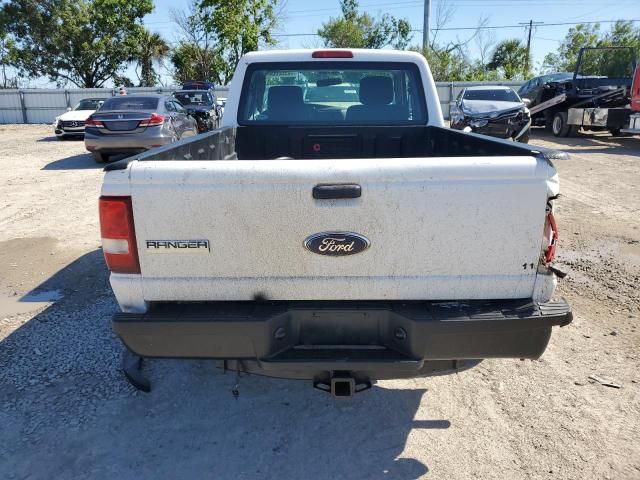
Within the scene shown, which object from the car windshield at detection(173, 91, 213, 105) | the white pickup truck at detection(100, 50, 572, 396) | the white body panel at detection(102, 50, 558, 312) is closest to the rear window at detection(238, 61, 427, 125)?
the white pickup truck at detection(100, 50, 572, 396)

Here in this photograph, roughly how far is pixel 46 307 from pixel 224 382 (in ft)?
7.12

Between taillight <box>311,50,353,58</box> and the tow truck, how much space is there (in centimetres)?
1300

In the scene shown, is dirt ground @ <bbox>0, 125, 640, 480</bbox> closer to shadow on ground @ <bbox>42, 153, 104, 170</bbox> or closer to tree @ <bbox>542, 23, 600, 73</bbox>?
shadow on ground @ <bbox>42, 153, 104, 170</bbox>

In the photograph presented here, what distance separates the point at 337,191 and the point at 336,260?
1.07ft

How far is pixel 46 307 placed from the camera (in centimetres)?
472

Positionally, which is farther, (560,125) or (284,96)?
(560,125)

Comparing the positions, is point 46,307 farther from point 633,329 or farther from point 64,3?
point 64,3

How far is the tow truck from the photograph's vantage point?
50.5 feet

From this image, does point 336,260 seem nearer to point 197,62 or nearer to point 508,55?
point 197,62

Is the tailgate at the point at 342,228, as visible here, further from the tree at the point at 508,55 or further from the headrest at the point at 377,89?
Result: the tree at the point at 508,55

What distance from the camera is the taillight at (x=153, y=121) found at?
12.1m

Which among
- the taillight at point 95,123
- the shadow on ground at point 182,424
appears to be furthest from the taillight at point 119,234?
the taillight at point 95,123

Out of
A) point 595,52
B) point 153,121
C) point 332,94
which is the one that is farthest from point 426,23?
point 332,94

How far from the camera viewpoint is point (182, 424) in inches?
122
